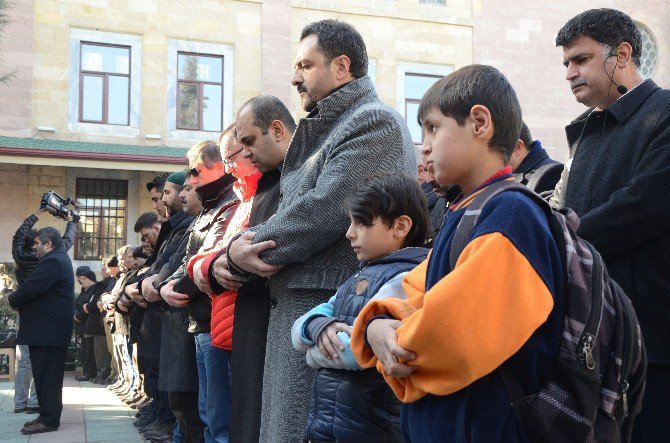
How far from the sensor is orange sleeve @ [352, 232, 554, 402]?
186 cm

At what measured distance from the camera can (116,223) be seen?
21.0m

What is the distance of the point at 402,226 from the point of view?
3.21m

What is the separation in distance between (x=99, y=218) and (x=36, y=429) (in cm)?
1270

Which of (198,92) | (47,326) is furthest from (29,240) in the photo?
(198,92)

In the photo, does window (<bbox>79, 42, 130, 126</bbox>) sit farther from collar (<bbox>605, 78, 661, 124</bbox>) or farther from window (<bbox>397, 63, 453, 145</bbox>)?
collar (<bbox>605, 78, 661, 124</bbox>)

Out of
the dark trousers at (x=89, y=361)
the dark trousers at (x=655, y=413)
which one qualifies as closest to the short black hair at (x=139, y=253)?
the dark trousers at (x=89, y=361)

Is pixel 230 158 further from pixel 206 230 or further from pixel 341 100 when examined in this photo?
pixel 341 100

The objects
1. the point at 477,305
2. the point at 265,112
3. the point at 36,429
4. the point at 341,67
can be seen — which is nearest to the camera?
the point at 477,305

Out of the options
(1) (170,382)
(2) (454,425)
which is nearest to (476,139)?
(2) (454,425)

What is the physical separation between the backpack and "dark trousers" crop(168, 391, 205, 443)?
13.5 ft

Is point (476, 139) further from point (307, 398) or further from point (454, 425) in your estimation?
point (307, 398)

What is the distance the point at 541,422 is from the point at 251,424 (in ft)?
7.74

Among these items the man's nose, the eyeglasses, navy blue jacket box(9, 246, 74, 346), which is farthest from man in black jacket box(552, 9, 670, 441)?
navy blue jacket box(9, 246, 74, 346)

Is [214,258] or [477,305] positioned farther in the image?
[214,258]
